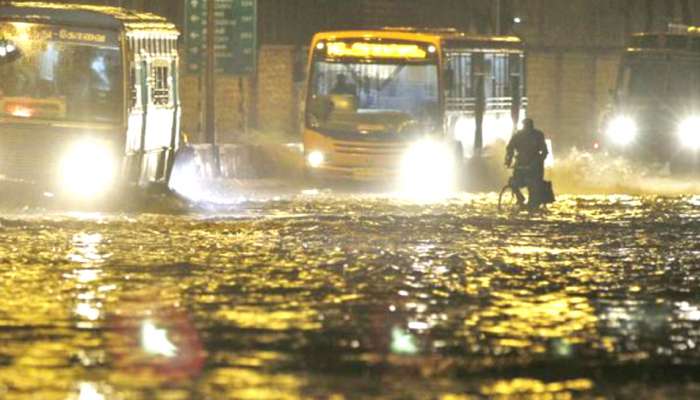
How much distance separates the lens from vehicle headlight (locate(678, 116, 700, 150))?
4391cm

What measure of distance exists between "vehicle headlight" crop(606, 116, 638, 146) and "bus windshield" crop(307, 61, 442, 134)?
25.4ft

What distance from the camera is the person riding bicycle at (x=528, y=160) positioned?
105 feet

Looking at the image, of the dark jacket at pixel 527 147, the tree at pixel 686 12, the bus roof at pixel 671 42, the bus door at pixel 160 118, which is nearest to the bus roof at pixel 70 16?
the bus door at pixel 160 118

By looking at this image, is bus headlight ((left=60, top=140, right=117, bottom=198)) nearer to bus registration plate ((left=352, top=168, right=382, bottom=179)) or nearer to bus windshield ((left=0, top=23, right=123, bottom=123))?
bus windshield ((left=0, top=23, right=123, bottom=123))

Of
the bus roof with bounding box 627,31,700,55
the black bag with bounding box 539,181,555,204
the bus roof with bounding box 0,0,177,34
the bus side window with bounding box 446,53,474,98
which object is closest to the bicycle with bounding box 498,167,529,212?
the black bag with bounding box 539,181,555,204

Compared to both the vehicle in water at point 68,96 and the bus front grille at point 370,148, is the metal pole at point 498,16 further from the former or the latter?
the vehicle in water at point 68,96

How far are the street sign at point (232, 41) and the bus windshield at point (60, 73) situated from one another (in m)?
11.7

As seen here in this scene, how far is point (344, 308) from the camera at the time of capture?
17.2 metres

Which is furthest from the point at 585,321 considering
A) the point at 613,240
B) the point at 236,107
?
the point at 236,107

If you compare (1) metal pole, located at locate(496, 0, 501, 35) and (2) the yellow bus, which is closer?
(2) the yellow bus

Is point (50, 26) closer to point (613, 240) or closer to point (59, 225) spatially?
point (59, 225)

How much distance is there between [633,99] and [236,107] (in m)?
11.7

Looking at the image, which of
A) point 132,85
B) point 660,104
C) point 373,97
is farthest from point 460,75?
point 132,85

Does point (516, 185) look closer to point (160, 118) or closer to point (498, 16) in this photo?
point (160, 118)
